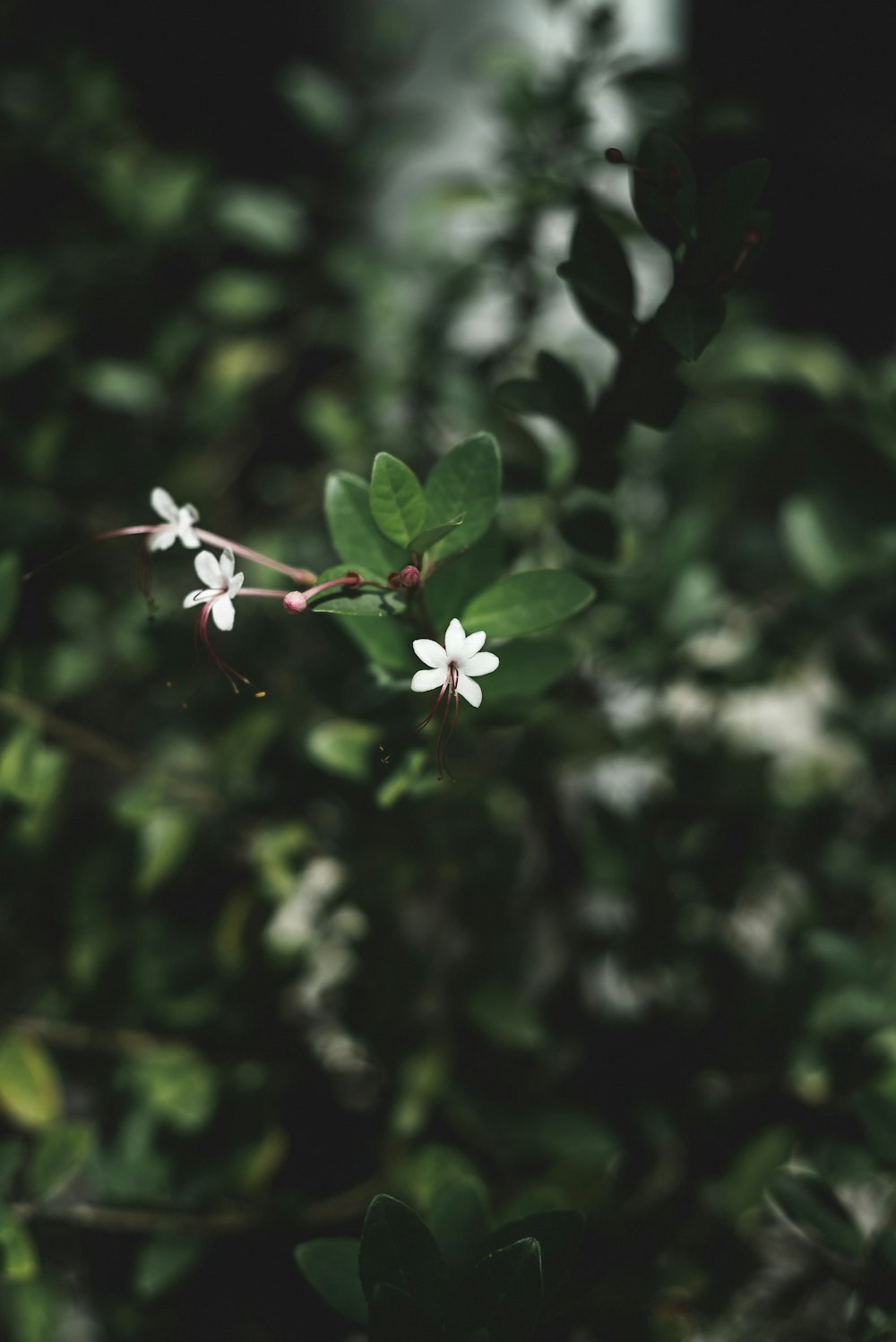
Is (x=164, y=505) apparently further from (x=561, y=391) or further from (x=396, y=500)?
(x=561, y=391)

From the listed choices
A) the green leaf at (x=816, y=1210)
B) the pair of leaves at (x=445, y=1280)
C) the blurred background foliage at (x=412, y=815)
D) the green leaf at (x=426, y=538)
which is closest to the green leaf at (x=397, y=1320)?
the pair of leaves at (x=445, y=1280)

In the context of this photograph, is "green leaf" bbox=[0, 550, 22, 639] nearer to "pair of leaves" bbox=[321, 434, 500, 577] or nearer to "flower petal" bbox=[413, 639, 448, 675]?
"pair of leaves" bbox=[321, 434, 500, 577]

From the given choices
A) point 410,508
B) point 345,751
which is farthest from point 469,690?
point 345,751

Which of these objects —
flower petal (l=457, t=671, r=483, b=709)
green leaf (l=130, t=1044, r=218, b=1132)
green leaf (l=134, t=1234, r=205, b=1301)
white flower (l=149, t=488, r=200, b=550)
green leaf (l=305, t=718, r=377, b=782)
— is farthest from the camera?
green leaf (l=130, t=1044, r=218, b=1132)

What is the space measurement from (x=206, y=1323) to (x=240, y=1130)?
22cm

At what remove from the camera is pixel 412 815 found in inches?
36.5

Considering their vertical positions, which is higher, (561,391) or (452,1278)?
(561,391)

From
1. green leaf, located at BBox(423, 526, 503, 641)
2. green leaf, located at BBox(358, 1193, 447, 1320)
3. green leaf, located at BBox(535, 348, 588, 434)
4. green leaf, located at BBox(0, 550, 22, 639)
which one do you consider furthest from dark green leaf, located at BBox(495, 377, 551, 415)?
green leaf, located at BBox(358, 1193, 447, 1320)

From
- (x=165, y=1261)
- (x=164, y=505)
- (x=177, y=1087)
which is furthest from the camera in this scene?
(x=177, y=1087)

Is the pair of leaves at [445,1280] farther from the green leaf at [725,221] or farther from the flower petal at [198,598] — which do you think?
the green leaf at [725,221]

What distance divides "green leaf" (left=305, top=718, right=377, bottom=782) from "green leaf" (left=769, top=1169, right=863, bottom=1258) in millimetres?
488

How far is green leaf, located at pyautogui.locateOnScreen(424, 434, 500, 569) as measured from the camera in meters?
0.63

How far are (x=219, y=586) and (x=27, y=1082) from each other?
2.16ft

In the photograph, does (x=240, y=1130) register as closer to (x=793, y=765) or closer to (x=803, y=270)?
(x=793, y=765)
